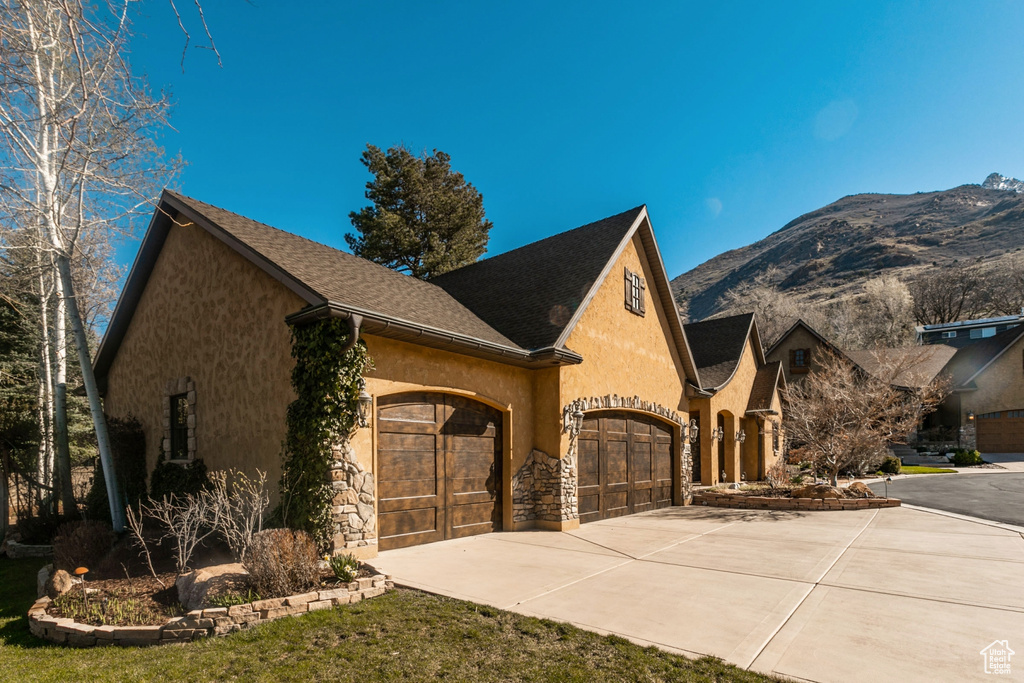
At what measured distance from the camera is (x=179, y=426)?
435 inches

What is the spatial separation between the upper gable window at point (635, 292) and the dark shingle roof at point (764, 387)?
31.9 feet

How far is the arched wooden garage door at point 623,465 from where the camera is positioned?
1254 cm

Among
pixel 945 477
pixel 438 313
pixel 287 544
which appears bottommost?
pixel 945 477

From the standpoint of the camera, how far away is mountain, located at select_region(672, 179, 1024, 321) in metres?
92.4

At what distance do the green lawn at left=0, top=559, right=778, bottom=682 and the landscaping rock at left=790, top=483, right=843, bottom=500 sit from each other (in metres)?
12.9

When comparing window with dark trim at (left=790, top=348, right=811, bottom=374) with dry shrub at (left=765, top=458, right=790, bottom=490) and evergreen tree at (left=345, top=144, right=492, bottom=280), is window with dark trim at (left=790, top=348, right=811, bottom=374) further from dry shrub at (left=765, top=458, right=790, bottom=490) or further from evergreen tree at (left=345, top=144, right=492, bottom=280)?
evergreen tree at (left=345, top=144, right=492, bottom=280)

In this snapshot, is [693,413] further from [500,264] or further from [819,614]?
[819,614]

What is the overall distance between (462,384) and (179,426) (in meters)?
5.85

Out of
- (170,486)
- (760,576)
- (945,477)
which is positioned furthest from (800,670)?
(945,477)

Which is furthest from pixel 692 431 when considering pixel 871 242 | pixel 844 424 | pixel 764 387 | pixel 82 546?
pixel 871 242

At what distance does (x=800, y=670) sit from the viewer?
441 cm

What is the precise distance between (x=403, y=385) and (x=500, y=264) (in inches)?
304

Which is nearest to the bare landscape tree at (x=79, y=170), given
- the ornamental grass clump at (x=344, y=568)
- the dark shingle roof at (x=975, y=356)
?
the ornamental grass clump at (x=344, y=568)

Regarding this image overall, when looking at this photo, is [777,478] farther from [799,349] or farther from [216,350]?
[799,349]
